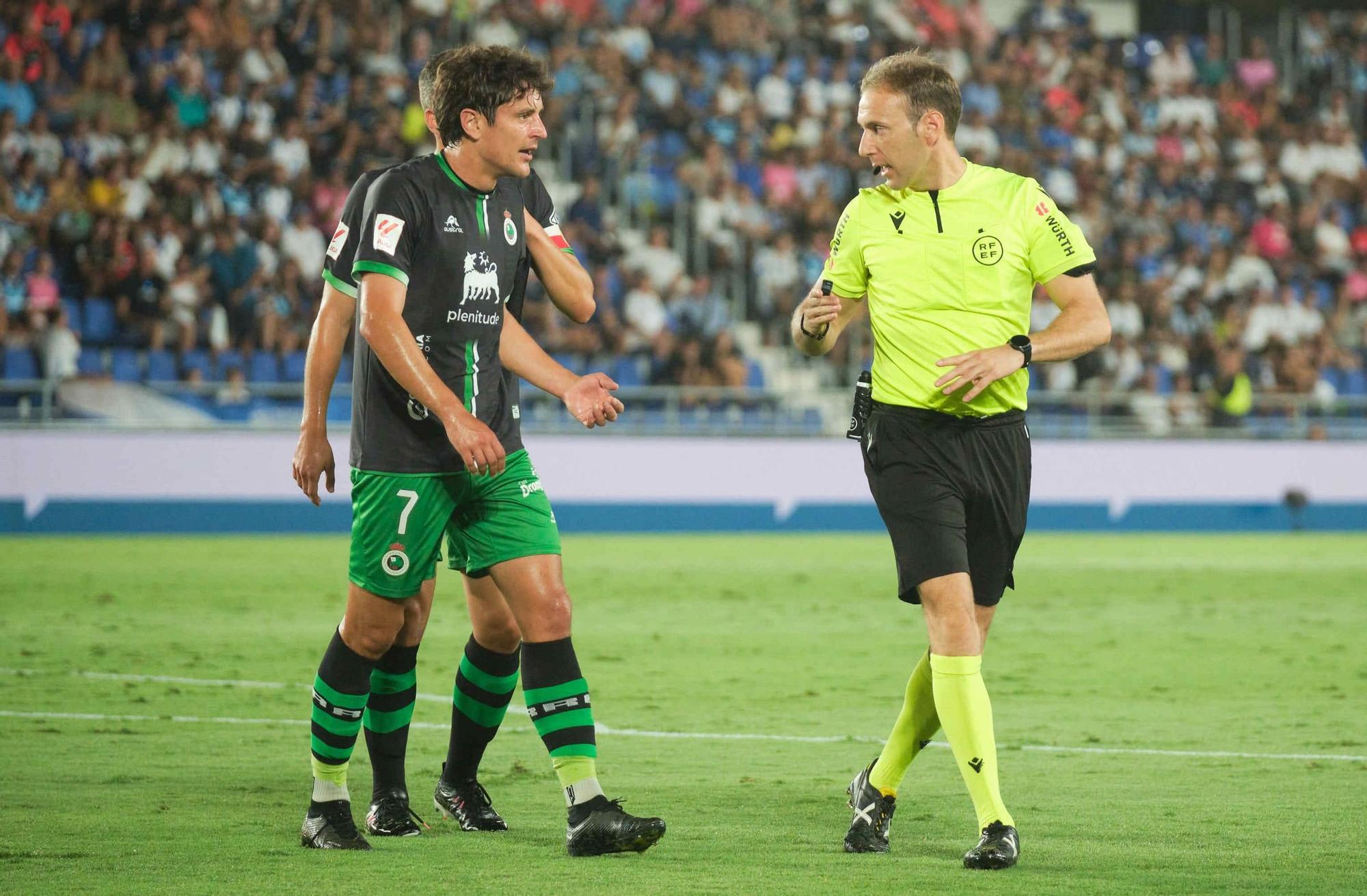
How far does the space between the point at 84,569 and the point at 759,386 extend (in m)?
9.78

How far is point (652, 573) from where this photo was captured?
16375 mm

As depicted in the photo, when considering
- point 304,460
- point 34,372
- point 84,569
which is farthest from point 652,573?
point 304,460

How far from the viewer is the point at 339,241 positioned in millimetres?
5445

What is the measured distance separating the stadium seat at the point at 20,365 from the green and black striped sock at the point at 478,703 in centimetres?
1426

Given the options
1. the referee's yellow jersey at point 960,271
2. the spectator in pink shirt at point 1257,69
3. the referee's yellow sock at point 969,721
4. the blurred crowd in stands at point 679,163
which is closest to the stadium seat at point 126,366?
the blurred crowd in stands at point 679,163

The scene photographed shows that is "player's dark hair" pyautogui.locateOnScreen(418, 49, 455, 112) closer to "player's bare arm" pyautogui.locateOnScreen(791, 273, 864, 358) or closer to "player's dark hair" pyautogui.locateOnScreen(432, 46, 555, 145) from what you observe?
"player's dark hair" pyautogui.locateOnScreen(432, 46, 555, 145)

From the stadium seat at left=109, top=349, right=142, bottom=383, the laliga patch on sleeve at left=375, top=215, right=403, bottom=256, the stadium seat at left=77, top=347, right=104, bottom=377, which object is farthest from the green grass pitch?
the stadium seat at left=109, top=349, right=142, bottom=383

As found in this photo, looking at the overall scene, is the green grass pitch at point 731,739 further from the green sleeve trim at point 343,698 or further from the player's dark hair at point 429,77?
the player's dark hair at point 429,77

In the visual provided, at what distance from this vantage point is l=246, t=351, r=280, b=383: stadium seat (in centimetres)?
2000

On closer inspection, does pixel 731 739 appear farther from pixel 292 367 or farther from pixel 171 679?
pixel 292 367

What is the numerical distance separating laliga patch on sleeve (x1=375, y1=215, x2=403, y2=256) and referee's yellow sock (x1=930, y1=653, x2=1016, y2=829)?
1.91 meters

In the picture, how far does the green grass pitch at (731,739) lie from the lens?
197 inches

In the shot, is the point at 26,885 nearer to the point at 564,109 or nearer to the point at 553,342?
the point at 553,342

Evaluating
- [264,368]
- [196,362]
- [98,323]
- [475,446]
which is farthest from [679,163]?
[475,446]
